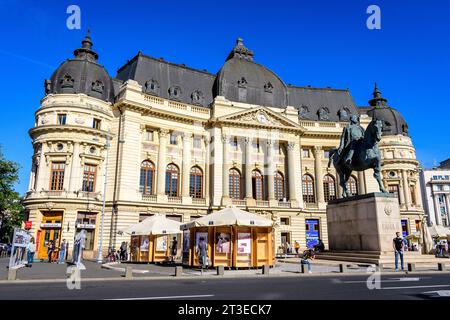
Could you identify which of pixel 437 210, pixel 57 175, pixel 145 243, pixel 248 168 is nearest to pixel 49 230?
pixel 57 175

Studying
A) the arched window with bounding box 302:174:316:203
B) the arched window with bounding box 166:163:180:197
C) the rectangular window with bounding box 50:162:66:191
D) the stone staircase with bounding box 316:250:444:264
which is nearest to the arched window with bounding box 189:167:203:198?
the arched window with bounding box 166:163:180:197

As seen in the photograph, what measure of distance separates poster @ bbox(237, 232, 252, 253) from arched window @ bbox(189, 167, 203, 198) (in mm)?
22964

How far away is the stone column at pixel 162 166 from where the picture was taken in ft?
134

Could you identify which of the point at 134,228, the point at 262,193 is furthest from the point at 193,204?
the point at 134,228

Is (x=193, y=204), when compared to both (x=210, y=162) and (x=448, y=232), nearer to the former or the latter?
(x=210, y=162)

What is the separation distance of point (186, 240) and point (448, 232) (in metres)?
36.8

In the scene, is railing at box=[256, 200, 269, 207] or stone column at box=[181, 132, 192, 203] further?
railing at box=[256, 200, 269, 207]

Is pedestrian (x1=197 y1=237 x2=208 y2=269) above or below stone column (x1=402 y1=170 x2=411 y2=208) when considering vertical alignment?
below

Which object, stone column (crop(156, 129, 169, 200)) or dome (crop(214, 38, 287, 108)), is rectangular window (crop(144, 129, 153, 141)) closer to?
stone column (crop(156, 129, 169, 200))

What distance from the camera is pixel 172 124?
4359cm

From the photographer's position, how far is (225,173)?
44281 millimetres

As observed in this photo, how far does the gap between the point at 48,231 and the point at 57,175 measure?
5.69 m

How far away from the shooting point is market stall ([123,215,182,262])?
87.1 ft

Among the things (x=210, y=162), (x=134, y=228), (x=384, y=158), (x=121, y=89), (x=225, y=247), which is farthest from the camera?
(x=384, y=158)
